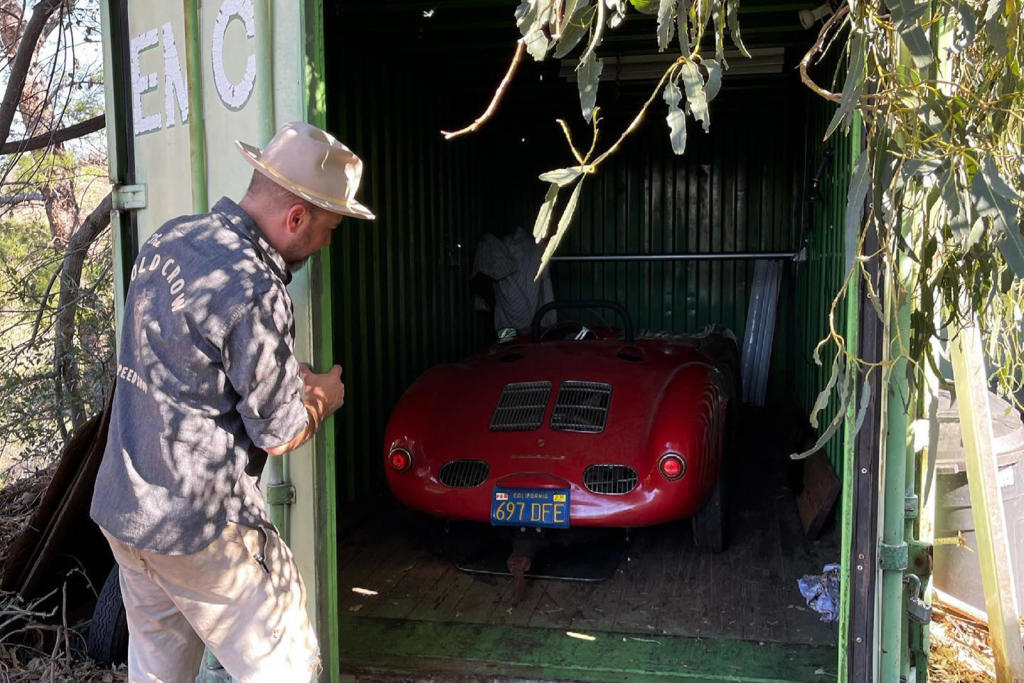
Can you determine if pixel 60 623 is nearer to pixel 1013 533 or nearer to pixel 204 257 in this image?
pixel 204 257

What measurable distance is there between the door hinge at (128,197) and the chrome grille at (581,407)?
2199 millimetres

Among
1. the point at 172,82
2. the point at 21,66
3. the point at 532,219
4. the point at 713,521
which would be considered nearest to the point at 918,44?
the point at 172,82

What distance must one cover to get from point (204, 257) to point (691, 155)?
7.21m

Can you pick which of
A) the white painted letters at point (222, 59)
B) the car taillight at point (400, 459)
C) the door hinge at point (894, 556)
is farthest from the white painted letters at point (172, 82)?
the door hinge at point (894, 556)

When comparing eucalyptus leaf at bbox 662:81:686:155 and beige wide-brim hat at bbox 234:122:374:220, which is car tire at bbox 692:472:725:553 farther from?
eucalyptus leaf at bbox 662:81:686:155

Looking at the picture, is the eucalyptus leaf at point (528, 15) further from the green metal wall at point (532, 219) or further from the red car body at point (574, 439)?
the green metal wall at point (532, 219)

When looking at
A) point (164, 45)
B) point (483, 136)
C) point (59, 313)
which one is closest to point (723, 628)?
point (164, 45)

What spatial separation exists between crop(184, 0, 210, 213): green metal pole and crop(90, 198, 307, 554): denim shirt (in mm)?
823

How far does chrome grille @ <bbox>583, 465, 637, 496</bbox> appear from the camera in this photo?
4000mm

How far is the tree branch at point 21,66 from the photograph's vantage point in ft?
18.5

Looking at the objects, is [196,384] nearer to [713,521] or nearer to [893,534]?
[893,534]

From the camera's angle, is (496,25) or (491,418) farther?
(496,25)

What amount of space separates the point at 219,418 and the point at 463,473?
2159mm

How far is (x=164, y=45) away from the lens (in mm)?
3186
